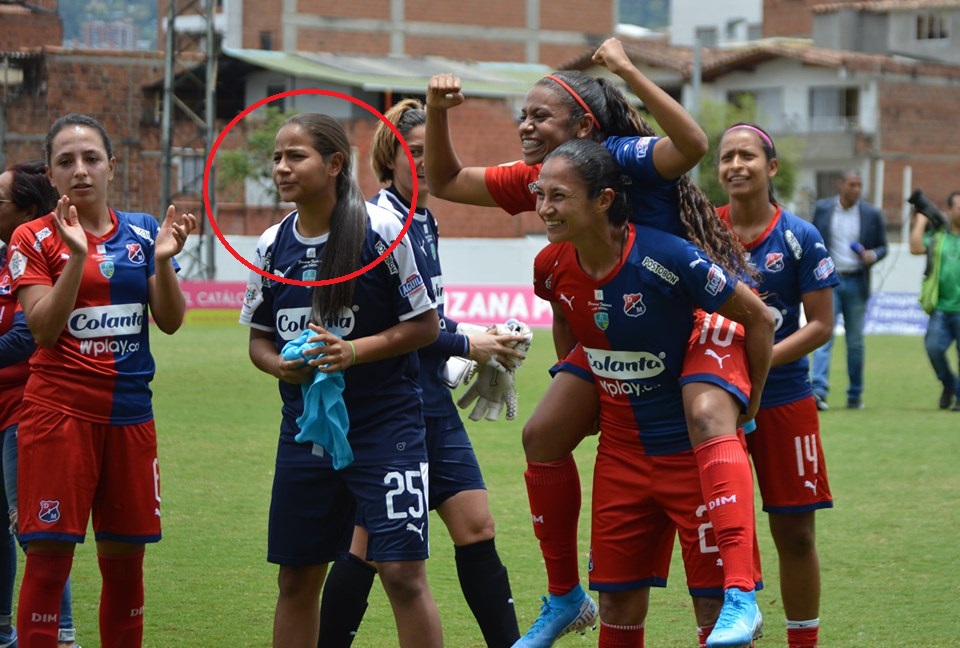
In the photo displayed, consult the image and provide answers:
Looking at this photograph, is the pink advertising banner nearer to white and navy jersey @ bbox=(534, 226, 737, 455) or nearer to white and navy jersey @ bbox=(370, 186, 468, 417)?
white and navy jersey @ bbox=(370, 186, 468, 417)

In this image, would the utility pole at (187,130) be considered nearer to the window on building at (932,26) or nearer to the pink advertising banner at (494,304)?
the pink advertising banner at (494,304)

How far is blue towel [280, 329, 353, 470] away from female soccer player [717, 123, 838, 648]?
1906 millimetres

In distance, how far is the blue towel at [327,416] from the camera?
4945 mm

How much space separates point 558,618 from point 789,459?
4.12 ft

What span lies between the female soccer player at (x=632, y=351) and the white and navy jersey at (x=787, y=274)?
2.84 feet

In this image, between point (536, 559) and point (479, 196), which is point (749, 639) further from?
point (536, 559)

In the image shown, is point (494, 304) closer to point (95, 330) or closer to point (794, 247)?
point (794, 247)

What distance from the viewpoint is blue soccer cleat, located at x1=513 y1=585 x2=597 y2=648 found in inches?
211

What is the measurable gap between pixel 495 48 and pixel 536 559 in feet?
187

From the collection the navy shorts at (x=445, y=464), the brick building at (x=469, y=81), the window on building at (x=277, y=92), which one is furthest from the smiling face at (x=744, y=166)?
the window on building at (x=277, y=92)

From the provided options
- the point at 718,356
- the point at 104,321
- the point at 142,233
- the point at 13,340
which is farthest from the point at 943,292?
the point at 104,321

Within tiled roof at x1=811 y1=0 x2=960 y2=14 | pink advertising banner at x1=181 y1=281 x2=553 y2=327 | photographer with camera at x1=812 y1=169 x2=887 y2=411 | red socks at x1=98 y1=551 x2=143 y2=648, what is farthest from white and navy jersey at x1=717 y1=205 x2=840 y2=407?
tiled roof at x1=811 y1=0 x2=960 y2=14

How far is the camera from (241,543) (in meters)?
8.49

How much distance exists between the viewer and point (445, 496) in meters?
5.88
